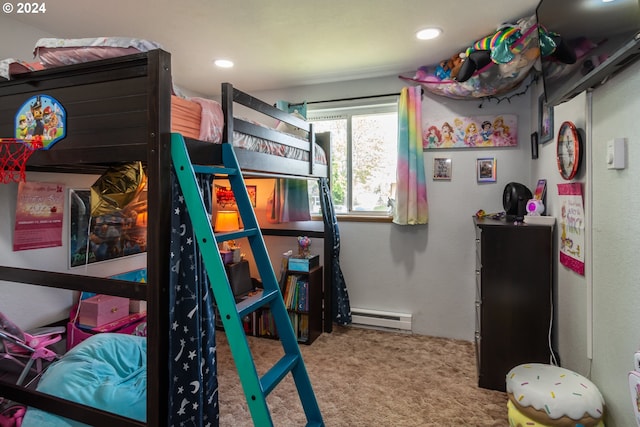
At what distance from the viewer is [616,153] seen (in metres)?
1.34

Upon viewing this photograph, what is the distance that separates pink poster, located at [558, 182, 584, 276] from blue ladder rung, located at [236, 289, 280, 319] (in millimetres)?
1504

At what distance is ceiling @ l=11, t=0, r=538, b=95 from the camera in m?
2.09

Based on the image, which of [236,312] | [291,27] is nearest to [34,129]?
[236,312]

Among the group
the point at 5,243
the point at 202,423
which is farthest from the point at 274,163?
the point at 5,243

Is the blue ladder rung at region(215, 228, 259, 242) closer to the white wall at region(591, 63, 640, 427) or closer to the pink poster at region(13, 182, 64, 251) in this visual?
the white wall at region(591, 63, 640, 427)

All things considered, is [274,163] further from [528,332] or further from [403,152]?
[528,332]

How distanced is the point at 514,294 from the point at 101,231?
2.94m

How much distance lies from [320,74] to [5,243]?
8.83 ft

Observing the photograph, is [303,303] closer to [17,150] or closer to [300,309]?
[300,309]

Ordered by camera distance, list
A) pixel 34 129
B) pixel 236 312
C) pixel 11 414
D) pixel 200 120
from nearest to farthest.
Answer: pixel 236 312
pixel 34 129
pixel 200 120
pixel 11 414

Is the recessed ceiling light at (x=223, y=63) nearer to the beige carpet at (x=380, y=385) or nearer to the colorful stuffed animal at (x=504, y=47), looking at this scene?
the colorful stuffed animal at (x=504, y=47)

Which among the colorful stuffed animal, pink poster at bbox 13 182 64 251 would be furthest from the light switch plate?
pink poster at bbox 13 182 64 251

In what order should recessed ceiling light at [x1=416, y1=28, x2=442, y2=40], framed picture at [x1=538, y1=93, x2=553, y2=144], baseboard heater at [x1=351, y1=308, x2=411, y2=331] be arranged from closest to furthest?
framed picture at [x1=538, y1=93, x2=553, y2=144]
recessed ceiling light at [x1=416, y1=28, x2=442, y2=40]
baseboard heater at [x1=351, y1=308, x2=411, y2=331]

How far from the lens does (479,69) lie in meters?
2.65
